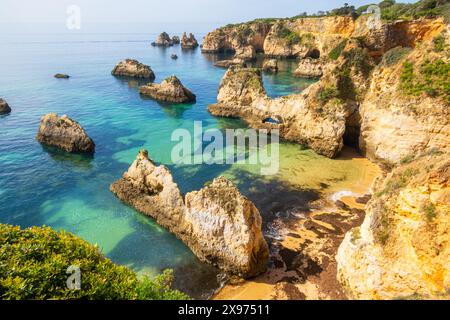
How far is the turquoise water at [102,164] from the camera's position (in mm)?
21484

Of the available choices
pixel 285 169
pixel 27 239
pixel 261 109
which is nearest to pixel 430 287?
pixel 27 239

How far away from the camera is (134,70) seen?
7981cm

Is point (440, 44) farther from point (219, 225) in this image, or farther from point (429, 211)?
point (219, 225)

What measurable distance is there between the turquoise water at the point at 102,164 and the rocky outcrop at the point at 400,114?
15067 mm

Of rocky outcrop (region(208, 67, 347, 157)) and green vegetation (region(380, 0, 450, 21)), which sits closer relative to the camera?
rocky outcrop (region(208, 67, 347, 157))

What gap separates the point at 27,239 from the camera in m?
11.3

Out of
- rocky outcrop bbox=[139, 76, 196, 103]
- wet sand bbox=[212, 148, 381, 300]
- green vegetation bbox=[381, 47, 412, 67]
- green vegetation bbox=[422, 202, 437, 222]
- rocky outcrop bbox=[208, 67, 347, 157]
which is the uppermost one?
green vegetation bbox=[381, 47, 412, 67]

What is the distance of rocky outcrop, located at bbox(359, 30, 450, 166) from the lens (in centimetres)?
2688

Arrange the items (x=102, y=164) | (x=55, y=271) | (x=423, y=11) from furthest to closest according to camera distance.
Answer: (x=423, y=11), (x=102, y=164), (x=55, y=271)

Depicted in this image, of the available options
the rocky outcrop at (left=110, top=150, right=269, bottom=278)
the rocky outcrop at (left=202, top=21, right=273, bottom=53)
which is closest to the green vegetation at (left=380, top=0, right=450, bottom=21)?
the rocky outcrop at (left=110, top=150, right=269, bottom=278)

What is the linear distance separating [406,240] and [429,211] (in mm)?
1734

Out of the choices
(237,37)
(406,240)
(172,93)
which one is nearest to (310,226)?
(406,240)

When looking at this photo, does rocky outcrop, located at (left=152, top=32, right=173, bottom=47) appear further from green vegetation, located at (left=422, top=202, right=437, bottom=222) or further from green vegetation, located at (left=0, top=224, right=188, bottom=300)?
green vegetation, located at (left=422, top=202, right=437, bottom=222)

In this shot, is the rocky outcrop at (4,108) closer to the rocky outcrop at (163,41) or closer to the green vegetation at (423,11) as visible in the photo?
the green vegetation at (423,11)
